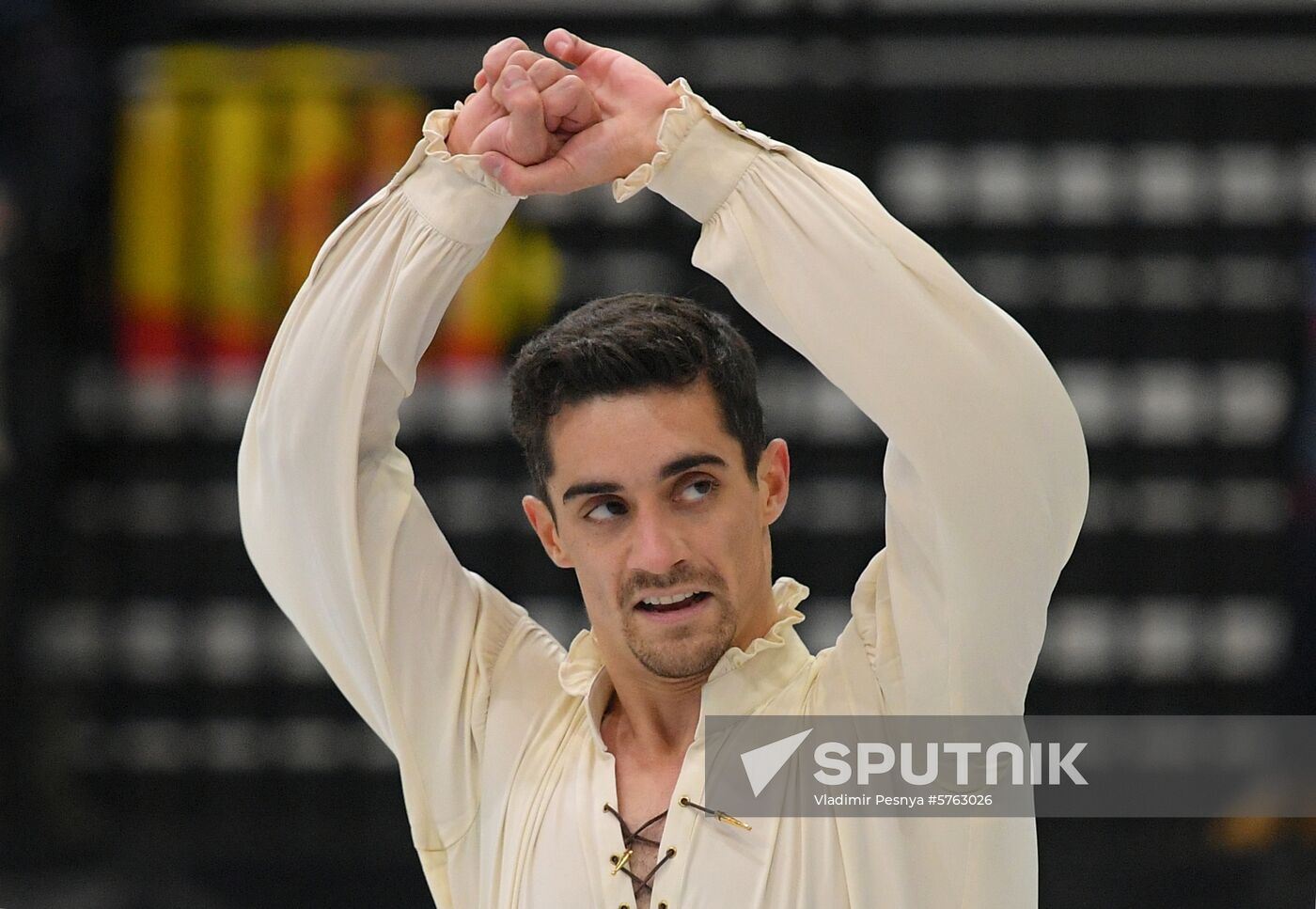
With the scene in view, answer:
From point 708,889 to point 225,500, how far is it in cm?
319

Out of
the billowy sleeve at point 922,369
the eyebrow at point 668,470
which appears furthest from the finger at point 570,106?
the eyebrow at point 668,470

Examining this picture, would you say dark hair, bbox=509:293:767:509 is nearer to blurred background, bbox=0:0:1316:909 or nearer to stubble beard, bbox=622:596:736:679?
stubble beard, bbox=622:596:736:679

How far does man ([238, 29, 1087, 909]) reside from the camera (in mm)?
2021

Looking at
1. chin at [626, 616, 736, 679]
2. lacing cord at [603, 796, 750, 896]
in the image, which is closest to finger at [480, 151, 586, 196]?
chin at [626, 616, 736, 679]

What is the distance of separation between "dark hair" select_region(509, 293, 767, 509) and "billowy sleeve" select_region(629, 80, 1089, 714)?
0.58ft

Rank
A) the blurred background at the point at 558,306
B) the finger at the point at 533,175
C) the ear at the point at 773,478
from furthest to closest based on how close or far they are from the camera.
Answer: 1. the blurred background at the point at 558,306
2. the ear at the point at 773,478
3. the finger at the point at 533,175

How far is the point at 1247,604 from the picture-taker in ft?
15.9

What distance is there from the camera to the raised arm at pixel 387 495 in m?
2.23

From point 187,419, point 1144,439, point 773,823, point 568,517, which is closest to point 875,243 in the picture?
point 568,517

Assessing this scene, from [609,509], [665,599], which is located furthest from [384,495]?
[665,599]

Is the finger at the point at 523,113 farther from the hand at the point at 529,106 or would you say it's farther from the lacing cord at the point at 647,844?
the lacing cord at the point at 647,844

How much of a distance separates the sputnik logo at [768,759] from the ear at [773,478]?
0.29 meters

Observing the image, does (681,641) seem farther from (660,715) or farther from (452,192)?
(452,192)

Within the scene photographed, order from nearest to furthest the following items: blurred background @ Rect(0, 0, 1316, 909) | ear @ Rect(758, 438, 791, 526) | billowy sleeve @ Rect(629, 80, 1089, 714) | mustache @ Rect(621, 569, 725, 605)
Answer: billowy sleeve @ Rect(629, 80, 1089, 714), mustache @ Rect(621, 569, 725, 605), ear @ Rect(758, 438, 791, 526), blurred background @ Rect(0, 0, 1316, 909)
